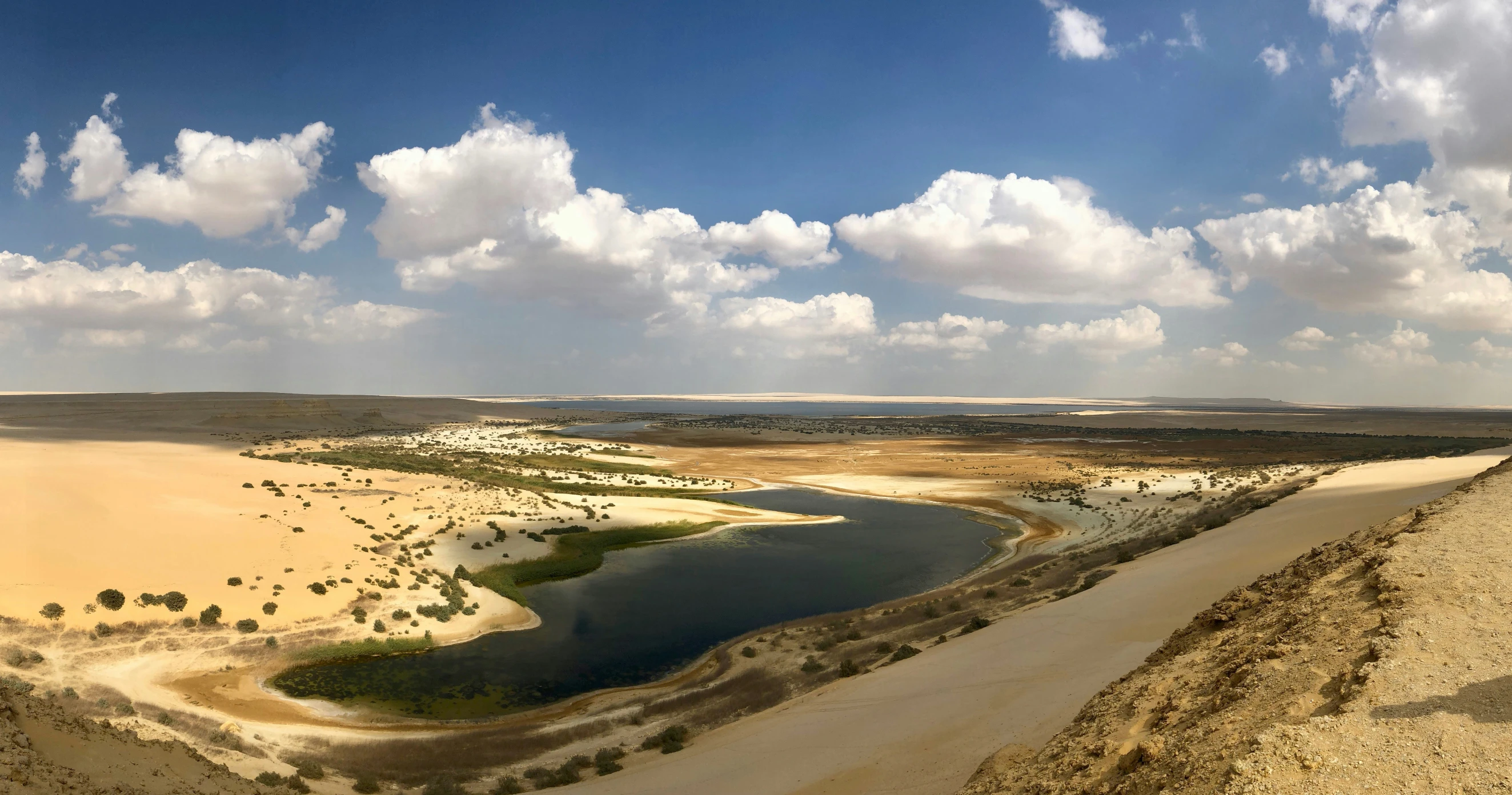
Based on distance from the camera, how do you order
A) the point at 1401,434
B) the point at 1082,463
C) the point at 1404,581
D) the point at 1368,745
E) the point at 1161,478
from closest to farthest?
the point at 1368,745, the point at 1404,581, the point at 1161,478, the point at 1082,463, the point at 1401,434

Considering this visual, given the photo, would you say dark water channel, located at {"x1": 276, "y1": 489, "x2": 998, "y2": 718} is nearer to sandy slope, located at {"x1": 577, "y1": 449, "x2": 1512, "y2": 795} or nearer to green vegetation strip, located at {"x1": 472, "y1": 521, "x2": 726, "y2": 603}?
green vegetation strip, located at {"x1": 472, "y1": 521, "x2": 726, "y2": 603}

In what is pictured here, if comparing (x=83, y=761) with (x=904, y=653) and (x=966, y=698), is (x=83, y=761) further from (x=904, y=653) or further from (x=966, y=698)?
(x=904, y=653)

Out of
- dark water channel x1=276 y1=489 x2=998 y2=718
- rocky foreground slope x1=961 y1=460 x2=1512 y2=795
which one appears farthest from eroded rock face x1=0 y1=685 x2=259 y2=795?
rocky foreground slope x1=961 y1=460 x2=1512 y2=795

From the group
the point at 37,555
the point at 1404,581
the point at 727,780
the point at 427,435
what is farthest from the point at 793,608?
the point at 427,435

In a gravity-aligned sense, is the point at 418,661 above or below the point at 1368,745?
below

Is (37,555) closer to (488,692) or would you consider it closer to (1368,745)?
(488,692)

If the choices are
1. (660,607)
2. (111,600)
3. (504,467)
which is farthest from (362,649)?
(504,467)

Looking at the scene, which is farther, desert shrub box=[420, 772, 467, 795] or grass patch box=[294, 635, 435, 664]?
grass patch box=[294, 635, 435, 664]
